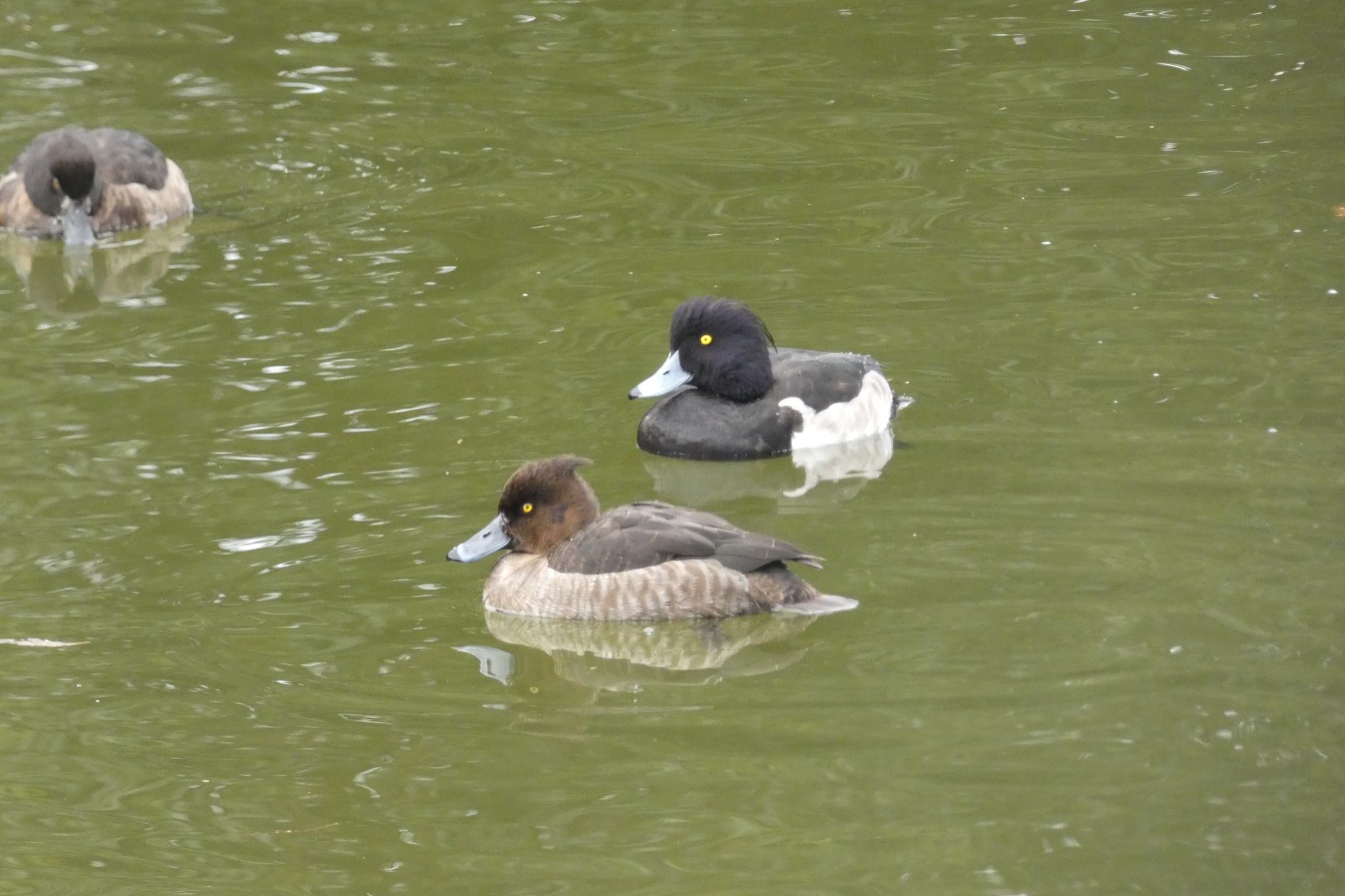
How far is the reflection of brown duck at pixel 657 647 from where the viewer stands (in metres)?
7.54

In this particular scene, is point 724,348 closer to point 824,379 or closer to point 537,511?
point 824,379

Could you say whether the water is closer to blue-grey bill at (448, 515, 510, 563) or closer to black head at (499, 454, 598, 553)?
blue-grey bill at (448, 515, 510, 563)

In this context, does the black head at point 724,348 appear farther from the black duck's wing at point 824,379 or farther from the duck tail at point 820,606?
the duck tail at point 820,606

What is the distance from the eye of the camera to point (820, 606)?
782cm

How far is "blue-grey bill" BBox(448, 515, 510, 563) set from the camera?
27.3 feet

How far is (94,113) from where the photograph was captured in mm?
16266

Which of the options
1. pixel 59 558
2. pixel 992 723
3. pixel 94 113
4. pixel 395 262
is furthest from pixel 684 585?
pixel 94 113

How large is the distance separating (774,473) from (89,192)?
238 inches

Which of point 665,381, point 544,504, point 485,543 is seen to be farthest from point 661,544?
point 665,381

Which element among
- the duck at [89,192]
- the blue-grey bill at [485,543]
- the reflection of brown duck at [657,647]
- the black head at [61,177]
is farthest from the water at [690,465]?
the black head at [61,177]

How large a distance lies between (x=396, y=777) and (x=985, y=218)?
7.34 m

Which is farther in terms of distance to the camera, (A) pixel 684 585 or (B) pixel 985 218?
(B) pixel 985 218

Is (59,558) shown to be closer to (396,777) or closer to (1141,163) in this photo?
(396,777)

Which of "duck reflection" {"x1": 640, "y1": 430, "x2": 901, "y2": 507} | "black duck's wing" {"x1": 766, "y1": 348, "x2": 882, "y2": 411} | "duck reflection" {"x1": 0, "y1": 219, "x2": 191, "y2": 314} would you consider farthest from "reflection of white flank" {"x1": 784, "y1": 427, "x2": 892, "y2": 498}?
"duck reflection" {"x1": 0, "y1": 219, "x2": 191, "y2": 314}
